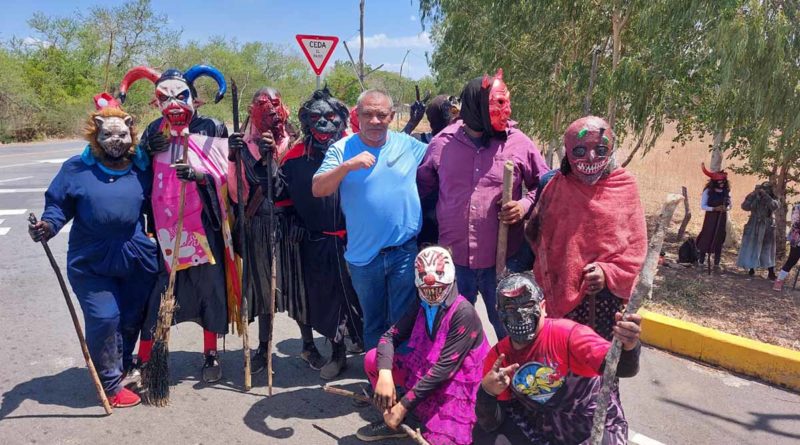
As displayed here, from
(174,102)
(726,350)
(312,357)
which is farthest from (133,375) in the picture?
(726,350)

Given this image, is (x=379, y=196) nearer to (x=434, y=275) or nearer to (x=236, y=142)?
(x=434, y=275)

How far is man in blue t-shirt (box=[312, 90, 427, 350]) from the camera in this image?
3338 millimetres

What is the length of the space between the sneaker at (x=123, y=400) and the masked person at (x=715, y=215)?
23.5 ft

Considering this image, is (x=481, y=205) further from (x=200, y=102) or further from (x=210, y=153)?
Answer: (x=200, y=102)

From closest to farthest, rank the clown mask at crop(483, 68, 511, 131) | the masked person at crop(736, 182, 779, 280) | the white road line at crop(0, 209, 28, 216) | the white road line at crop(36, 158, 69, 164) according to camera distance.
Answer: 1. the clown mask at crop(483, 68, 511, 131)
2. the masked person at crop(736, 182, 779, 280)
3. the white road line at crop(0, 209, 28, 216)
4. the white road line at crop(36, 158, 69, 164)

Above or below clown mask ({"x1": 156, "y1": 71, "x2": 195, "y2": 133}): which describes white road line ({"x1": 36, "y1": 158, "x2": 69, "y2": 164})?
below

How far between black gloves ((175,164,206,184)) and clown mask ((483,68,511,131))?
1.89 metres

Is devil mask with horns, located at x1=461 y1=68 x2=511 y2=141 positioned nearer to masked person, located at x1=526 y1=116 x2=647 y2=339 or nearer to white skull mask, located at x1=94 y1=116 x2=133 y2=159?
masked person, located at x1=526 y1=116 x2=647 y2=339

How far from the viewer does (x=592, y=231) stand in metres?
2.74

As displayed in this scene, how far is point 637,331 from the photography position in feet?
7.00

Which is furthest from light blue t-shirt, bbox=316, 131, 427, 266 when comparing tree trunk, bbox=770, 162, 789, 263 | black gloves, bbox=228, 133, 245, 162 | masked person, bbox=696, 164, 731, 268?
tree trunk, bbox=770, 162, 789, 263

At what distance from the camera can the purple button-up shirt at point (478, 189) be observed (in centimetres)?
325

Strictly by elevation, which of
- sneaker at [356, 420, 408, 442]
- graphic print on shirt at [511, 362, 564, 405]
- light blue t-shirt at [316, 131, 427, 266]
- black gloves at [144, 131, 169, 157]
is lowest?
sneaker at [356, 420, 408, 442]

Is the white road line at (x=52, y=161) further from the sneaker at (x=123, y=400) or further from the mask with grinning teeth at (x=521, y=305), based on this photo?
the mask with grinning teeth at (x=521, y=305)
